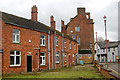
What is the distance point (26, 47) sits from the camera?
68.8 ft

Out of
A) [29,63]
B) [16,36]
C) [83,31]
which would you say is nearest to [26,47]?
[16,36]

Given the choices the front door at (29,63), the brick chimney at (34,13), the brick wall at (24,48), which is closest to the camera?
the brick wall at (24,48)

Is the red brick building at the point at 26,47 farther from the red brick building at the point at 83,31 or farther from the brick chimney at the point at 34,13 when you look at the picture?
the red brick building at the point at 83,31

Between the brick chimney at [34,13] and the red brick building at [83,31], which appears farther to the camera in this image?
the red brick building at [83,31]

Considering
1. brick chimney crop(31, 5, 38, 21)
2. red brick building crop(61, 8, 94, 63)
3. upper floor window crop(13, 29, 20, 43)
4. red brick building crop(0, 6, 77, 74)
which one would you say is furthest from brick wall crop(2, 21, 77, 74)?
red brick building crop(61, 8, 94, 63)

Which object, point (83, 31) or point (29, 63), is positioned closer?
point (29, 63)

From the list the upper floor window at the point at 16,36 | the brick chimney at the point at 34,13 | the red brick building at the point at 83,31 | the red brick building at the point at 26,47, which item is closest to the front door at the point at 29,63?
the red brick building at the point at 26,47

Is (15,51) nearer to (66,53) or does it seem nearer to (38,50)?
(38,50)

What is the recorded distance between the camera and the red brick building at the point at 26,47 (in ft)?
59.4

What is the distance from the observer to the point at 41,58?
953 inches

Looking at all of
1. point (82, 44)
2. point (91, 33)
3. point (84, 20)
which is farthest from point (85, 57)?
point (84, 20)

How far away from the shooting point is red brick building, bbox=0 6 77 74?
18116 mm

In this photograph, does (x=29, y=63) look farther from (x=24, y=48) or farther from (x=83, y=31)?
(x=83, y=31)

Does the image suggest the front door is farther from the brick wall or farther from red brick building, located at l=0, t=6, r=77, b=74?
the brick wall
